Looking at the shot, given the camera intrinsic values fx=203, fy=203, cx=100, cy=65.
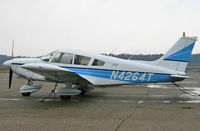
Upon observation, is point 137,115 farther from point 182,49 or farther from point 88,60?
point 182,49

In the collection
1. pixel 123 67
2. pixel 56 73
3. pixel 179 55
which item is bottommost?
pixel 56 73

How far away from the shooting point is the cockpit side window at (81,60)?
8797 mm

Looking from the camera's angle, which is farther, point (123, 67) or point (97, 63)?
point (97, 63)

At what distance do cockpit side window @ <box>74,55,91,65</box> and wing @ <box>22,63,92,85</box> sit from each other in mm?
872

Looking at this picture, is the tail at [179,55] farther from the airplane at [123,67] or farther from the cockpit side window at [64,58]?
the cockpit side window at [64,58]

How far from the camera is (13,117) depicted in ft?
18.4

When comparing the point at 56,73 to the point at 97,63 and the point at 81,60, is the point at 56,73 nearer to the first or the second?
the point at 81,60

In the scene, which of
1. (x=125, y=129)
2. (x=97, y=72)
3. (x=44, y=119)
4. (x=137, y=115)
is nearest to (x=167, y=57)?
(x=97, y=72)

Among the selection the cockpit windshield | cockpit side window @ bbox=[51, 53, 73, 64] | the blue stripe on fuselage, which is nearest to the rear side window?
the blue stripe on fuselage

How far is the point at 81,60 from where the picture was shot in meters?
8.83

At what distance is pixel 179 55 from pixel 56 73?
527cm

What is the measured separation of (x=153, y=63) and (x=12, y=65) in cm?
644

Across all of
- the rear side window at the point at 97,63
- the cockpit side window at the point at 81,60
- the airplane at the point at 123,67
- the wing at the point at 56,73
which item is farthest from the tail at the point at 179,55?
the wing at the point at 56,73

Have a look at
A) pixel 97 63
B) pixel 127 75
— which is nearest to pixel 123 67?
pixel 127 75
